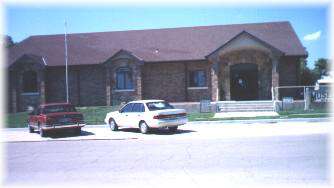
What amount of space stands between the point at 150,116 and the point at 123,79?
49.2 feet

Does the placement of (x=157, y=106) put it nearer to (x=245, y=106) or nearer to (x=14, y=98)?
(x=245, y=106)

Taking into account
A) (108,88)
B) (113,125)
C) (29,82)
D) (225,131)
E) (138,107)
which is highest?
(29,82)

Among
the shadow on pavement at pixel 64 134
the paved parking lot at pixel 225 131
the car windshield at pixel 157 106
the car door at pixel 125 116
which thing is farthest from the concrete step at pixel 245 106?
the shadow on pavement at pixel 64 134

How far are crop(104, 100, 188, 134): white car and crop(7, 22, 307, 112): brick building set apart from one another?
38.5ft

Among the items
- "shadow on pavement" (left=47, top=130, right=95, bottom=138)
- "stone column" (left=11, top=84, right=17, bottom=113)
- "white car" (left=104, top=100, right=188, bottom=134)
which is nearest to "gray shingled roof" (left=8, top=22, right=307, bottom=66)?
"stone column" (left=11, top=84, right=17, bottom=113)

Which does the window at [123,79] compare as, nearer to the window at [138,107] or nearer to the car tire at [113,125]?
the car tire at [113,125]

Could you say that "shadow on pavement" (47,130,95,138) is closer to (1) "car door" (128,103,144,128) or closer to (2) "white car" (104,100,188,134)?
(2) "white car" (104,100,188,134)

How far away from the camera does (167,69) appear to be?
31266 millimetres

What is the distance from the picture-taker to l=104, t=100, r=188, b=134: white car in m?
16.5

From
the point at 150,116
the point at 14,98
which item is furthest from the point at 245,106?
the point at 14,98

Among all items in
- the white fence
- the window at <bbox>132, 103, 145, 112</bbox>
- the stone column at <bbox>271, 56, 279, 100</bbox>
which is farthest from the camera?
the stone column at <bbox>271, 56, 279, 100</bbox>

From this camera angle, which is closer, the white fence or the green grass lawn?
the green grass lawn

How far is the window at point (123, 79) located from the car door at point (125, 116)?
41.3ft

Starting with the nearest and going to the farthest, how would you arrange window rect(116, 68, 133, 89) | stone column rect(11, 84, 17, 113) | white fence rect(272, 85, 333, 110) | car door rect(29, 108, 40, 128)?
car door rect(29, 108, 40, 128) < white fence rect(272, 85, 333, 110) < window rect(116, 68, 133, 89) < stone column rect(11, 84, 17, 113)
